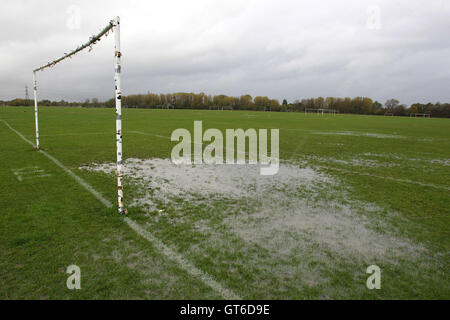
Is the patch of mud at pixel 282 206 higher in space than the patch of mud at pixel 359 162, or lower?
lower

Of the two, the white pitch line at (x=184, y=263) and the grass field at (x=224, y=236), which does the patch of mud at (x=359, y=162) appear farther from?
the white pitch line at (x=184, y=263)

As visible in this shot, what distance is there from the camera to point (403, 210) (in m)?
6.31

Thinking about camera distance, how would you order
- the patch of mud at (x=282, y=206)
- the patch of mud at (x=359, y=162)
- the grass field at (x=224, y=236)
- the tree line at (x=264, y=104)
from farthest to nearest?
the tree line at (x=264, y=104) → the patch of mud at (x=359, y=162) → the patch of mud at (x=282, y=206) → the grass field at (x=224, y=236)

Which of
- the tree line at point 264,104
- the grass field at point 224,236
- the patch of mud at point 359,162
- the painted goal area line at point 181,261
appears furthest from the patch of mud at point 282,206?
the tree line at point 264,104

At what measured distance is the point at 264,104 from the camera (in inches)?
5714

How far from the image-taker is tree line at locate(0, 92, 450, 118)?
116 m

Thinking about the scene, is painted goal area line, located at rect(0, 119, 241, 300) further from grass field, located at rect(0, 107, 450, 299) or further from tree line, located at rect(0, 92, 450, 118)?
tree line, located at rect(0, 92, 450, 118)

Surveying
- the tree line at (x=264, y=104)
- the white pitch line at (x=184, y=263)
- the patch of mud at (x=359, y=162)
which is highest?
the tree line at (x=264, y=104)

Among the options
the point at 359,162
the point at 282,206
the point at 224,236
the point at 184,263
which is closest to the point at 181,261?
Result: the point at 184,263

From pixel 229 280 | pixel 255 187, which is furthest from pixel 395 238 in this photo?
pixel 255 187

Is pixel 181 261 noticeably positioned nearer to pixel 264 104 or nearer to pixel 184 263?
pixel 184 263

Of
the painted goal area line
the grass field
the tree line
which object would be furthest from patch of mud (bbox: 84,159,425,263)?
the tree line

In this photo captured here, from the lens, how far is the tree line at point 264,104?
116438 millimetres
